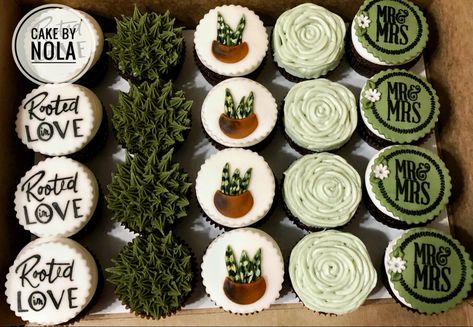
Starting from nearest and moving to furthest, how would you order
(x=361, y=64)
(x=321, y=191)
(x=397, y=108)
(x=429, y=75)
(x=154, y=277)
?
1. (x=154, y=277)
2. (x=321, y=191)
3. (x=397, y=108)
4. (x=361, y=64)
5. (x=429, y=75)

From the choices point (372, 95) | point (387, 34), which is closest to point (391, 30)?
point (387, 34)

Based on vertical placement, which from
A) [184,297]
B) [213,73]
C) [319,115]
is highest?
[213,73]

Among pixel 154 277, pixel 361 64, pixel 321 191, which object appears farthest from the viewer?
pixel 361 64

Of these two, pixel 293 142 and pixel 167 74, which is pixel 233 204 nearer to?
pixel 293 142


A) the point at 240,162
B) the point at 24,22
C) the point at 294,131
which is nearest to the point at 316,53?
the point at 294,131

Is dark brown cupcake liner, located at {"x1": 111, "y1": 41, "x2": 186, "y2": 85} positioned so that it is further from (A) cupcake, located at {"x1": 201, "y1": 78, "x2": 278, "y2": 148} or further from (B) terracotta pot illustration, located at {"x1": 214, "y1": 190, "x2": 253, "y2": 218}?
(B) terracotta pot illustration, located at {"x1": 214, "y1": 190, "x2": 253, "y2": 218}

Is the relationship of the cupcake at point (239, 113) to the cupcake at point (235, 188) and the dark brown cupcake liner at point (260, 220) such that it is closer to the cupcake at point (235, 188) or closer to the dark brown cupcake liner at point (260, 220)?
the cupcake at point (235, 188)

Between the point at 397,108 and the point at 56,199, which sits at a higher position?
the point at 397,108
